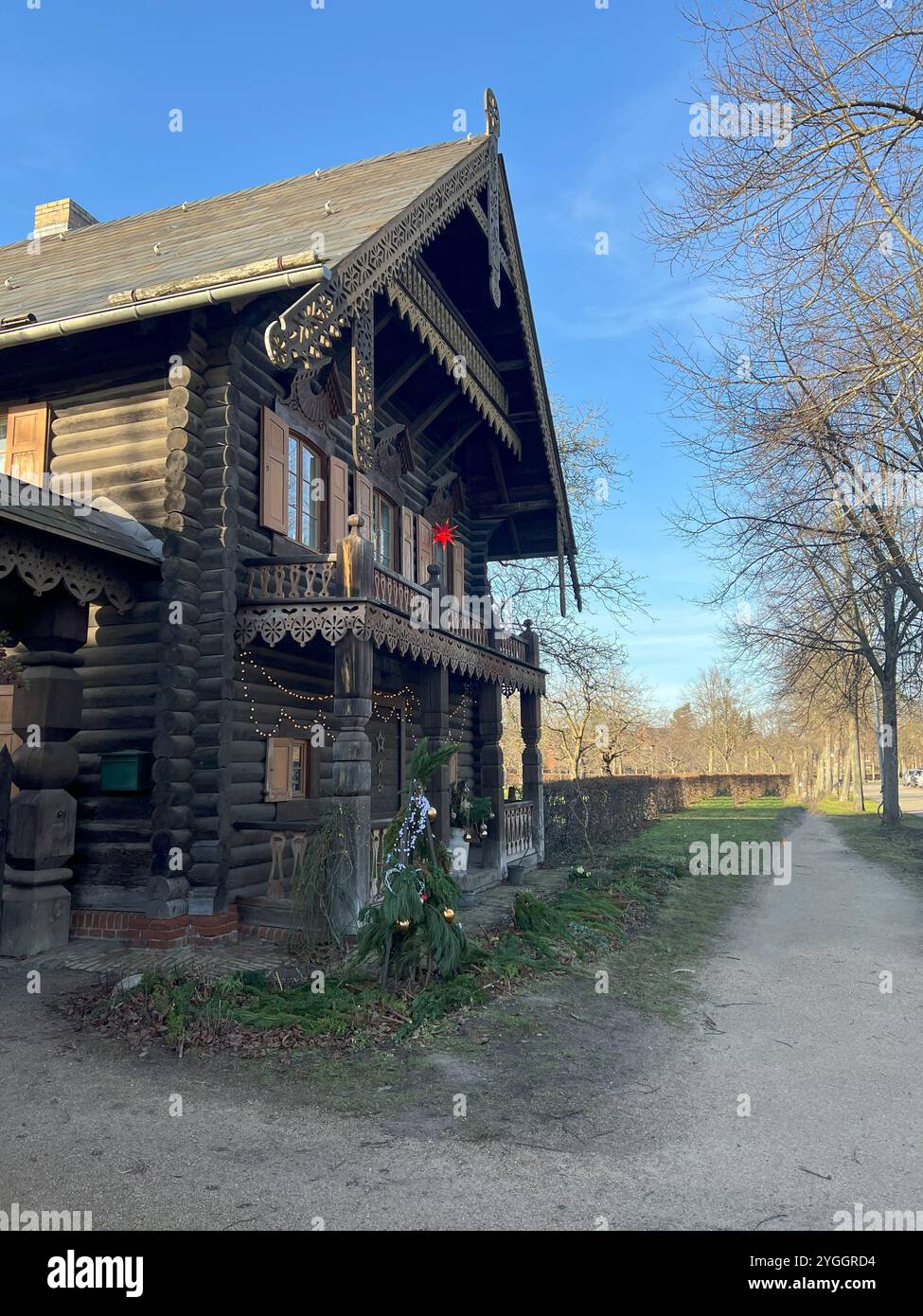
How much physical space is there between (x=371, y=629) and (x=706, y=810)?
31.7m

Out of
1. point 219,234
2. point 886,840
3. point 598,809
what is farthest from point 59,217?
point 886,840

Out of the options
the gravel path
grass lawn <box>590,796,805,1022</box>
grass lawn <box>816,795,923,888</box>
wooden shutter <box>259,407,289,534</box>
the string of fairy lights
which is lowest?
grass lawn <box>816,795,923,888</box>

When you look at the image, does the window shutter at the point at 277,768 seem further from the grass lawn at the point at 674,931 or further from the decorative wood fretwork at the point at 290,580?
the grass lawn at the point at 674,931

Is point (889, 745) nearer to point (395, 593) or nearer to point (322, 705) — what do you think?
point (322, 705)

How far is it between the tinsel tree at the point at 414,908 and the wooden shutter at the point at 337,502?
537 centimetres

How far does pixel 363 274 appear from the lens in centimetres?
924

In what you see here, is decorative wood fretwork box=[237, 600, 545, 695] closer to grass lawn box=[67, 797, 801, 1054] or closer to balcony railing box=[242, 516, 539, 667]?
balcony railing box=[242, 516, 539, 667]

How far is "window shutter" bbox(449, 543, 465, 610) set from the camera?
1648 centimetres

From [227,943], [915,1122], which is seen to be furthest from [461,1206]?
[227,943]

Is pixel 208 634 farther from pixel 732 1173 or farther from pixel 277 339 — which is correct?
pixel 732 1173

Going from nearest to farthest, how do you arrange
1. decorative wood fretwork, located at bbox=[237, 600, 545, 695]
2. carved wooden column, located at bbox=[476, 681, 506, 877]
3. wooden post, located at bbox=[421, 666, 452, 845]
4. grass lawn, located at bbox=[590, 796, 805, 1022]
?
grass lawn, located at bbox=[590, 796, 805, 1022] → decorative wood fretwork, located at bbox=[237, 600, 545, 695] → wooden post, located at bbox=[421, 666, 452, 845] → carved wooden column, located at bbox=[476, 681, 506, 877]

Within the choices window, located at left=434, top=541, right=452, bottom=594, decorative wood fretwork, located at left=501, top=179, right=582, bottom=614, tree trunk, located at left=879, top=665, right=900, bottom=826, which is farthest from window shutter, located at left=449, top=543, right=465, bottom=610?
tree trunk, located at left=879, top=665, right=900, bottom=826

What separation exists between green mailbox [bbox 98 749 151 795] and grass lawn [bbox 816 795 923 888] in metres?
12.7

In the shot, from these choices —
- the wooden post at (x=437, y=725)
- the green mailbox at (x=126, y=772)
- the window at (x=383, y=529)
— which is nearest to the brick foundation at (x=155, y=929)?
the green mailbox at (x=126, y=772)
